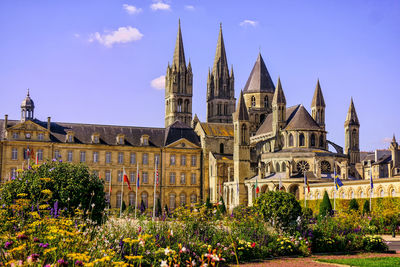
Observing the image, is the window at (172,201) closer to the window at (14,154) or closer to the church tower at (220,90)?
the window at (14,154)

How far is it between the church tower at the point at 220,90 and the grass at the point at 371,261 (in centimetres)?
7662

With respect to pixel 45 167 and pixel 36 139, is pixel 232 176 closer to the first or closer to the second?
pixel 36 139

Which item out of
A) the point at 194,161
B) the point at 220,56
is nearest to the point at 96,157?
the point at 194,161

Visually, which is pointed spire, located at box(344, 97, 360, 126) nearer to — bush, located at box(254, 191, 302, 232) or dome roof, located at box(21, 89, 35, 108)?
dome roof, located at box(21, 89, 35, 108)

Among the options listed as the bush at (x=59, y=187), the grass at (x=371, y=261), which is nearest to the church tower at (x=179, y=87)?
the bush at (x=59, y=187)

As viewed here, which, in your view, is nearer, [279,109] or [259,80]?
[279,109]

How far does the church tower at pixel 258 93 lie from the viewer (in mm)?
88625

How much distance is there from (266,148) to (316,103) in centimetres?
986

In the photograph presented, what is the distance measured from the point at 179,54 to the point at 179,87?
598cm

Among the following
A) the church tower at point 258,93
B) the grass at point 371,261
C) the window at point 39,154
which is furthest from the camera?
the church tower at point 258,93

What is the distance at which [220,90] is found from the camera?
320 ft

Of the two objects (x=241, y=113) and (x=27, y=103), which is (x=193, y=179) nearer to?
(x=241, y=113)

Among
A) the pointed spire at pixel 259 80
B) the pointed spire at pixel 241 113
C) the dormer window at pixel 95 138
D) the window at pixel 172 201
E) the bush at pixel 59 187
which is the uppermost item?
the pointed spire at pixel 259 80

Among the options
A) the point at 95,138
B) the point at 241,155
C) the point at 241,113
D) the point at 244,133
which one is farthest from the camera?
the point at 241,113
